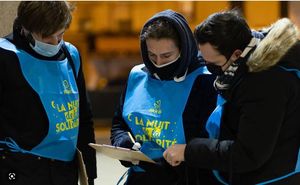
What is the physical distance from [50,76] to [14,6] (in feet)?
2.20

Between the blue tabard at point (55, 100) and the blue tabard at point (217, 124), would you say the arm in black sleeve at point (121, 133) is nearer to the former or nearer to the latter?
the blue tabard at point (55, 100)

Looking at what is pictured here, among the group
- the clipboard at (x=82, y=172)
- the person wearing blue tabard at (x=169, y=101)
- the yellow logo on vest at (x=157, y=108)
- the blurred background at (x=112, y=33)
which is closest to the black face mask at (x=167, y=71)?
the person wearing blue tabard at (x=169, y=101)

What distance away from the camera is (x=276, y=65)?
1.81 metres

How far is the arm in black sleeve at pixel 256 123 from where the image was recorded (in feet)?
5.78

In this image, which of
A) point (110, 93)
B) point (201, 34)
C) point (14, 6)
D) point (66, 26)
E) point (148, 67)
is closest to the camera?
point (201, 34)

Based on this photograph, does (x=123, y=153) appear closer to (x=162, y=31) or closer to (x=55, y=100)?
(x=55, y=100)

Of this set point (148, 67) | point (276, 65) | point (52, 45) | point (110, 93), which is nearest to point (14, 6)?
point (52, 45)

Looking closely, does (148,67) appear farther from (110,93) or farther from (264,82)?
(110,93)

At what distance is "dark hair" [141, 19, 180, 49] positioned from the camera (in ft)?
6.95

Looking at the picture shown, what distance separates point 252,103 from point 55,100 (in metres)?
0.79

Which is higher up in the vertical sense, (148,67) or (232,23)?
(232,23)

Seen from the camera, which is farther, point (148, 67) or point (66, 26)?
point (148, 67)

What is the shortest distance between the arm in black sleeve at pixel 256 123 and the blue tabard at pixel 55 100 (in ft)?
2.13

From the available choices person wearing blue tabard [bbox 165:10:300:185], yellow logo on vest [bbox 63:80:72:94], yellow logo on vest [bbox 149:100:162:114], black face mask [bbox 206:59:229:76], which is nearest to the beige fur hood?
person wearing blue tabard [bbox 165:10:300:185]
